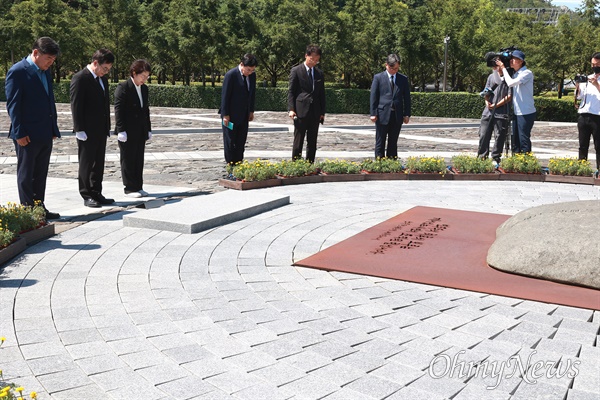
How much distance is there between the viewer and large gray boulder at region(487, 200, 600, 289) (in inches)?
203

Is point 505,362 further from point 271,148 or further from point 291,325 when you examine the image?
point 271,148

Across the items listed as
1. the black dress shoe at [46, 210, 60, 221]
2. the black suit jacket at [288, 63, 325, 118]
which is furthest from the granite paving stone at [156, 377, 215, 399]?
the black suit jacket at [288, 63, 325, 118]

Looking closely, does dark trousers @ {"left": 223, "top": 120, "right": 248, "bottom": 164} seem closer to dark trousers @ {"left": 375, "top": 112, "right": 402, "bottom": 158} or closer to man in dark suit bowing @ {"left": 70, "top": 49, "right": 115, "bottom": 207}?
dark trousers @ {"left": 375, "top": 112, "right": 402, "bottom": 158}

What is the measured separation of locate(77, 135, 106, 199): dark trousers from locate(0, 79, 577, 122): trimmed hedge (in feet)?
76.9

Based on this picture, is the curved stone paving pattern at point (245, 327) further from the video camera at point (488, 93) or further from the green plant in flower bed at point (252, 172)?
the video camera at point (488, 93)

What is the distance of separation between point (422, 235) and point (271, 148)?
898cm

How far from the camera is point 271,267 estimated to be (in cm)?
560

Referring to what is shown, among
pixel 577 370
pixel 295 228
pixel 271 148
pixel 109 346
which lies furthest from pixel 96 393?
pixel 271 148

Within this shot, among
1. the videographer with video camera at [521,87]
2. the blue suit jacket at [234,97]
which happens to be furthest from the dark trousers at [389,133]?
the blue suit jacket at [234,97]

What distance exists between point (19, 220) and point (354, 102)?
2651 centimetres

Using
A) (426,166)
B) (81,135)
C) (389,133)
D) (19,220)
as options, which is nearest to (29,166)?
(81,135)

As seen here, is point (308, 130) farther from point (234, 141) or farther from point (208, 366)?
point (208, 366)

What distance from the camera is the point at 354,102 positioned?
1248 inches
